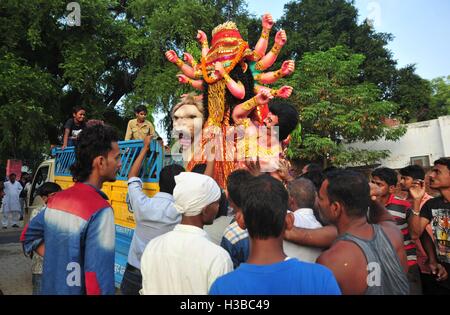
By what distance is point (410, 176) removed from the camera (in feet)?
12.7

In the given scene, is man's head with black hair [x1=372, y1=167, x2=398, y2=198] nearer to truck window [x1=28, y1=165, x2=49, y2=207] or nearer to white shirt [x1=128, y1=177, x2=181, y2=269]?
white shirt [x1=128, y1=177, x2=181, y2=269]

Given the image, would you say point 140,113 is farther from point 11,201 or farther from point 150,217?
point 11,201

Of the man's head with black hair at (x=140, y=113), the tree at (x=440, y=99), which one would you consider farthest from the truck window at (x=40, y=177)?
the tree at (x=440, y=99)

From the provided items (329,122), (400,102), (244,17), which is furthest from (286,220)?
(400,102)

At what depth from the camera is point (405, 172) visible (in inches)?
→ 156

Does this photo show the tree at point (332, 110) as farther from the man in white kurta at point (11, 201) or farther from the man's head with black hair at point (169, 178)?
the man's head with black hair at point (169, 178)

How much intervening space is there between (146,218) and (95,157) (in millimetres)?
770

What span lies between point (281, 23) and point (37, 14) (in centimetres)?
1471

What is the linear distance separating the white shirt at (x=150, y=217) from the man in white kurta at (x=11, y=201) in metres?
11.0

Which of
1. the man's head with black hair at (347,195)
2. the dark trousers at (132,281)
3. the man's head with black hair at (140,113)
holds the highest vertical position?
the man's head with black hair at (140,113)

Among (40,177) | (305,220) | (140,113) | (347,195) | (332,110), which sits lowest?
(305,220)

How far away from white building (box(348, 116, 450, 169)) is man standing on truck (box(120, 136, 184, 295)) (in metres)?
18.7

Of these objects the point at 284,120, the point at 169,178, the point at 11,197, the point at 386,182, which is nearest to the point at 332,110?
the point at 284,120

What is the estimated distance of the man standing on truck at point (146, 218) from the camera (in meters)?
2.86
